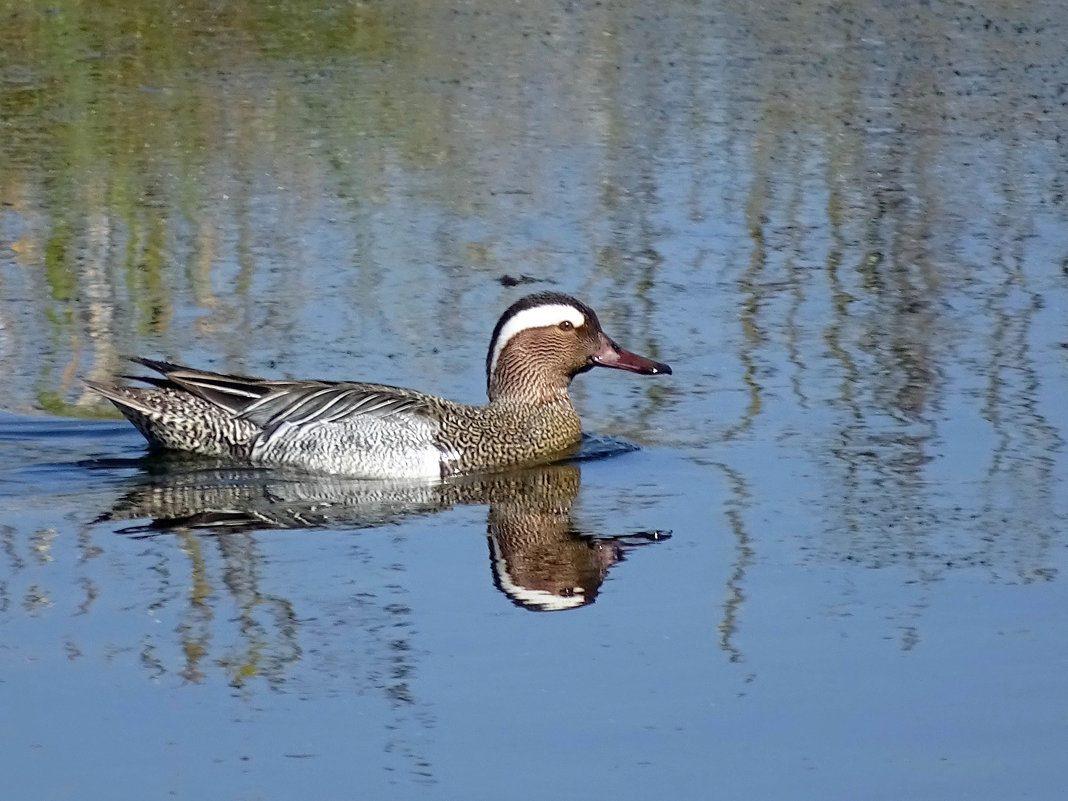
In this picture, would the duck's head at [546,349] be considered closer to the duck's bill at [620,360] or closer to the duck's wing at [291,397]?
the duck's bill at [620,360]

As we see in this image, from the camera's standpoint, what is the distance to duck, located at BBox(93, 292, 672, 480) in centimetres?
829

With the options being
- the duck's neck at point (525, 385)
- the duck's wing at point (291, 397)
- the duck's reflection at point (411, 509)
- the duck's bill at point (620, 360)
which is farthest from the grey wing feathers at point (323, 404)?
the duck's bill at point (620, 360)

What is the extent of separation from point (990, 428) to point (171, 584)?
139 inches

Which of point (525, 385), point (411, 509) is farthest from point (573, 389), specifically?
point (411, 509)

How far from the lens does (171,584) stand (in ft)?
20.7

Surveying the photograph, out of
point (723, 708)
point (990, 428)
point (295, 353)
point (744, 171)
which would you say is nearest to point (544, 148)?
point (744, 171)

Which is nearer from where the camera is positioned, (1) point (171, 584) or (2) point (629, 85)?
(1) point (171, 584)

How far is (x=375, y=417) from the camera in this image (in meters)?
8.30

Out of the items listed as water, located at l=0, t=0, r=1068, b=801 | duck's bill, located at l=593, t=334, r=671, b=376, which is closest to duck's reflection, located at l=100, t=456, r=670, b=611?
water, located at l=0, t=0, r=1068, b=801

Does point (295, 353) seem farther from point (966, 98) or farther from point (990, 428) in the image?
point (966, 98)

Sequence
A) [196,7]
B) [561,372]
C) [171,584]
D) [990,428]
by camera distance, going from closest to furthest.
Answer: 1. [171,584]
2. [990,428]
3. [561,372]
4. [196,7]

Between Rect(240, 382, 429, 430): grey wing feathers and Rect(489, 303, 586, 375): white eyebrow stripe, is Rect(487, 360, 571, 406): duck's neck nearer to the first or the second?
Rect(489, 303, 586, 375): white eyebrow stripe

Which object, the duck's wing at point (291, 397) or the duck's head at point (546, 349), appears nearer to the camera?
the duck's wing at point (291, 397)

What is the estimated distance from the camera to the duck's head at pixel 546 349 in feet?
28.6
